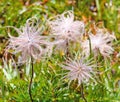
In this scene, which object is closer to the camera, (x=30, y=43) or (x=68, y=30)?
(x=30, y=43)

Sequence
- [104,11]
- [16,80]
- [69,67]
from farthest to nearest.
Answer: [104,11] < [16,80] < [69,67]

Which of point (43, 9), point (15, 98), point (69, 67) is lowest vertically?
point (15, 98)

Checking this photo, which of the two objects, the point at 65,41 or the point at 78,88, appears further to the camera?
the point at 78,88

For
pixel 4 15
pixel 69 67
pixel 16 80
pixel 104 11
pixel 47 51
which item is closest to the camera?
pixel 69 67

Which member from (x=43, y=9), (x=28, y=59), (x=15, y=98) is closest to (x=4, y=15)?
(x=43, y=9)

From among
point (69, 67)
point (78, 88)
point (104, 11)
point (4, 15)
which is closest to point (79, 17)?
point (104, 11)

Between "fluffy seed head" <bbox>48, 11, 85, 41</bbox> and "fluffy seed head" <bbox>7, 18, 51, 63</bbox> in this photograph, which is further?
"fluffy seed head" <bbox>48, 11, 85, 41</bbox>

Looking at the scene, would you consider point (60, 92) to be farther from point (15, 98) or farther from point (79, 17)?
point (79, 17)

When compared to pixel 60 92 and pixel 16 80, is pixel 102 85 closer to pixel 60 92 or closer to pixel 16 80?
pixel 60 92

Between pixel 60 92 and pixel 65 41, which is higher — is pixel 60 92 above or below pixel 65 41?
below

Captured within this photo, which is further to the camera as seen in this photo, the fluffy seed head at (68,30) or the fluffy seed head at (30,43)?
the fluffy seed head at (68,30)
